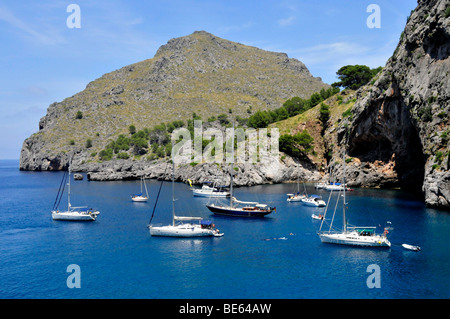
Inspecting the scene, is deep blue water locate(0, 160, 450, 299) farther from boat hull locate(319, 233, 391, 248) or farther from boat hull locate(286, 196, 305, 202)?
boat hull locate(286, 196, 305, 202)

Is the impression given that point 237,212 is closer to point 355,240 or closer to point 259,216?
point 259,216

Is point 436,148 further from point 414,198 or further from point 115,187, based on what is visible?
point 115,187

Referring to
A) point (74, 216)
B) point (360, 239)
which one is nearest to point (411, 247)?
point (360, 239)

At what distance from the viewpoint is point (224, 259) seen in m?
53.6

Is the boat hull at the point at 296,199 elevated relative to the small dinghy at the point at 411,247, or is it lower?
elevated

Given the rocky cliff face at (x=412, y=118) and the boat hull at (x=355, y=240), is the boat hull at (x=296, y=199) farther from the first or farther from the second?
the boat hull at (x=355, y=240)

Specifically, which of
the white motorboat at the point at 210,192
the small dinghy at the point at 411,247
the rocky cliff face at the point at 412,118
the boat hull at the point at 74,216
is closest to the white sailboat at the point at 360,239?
the small dinghy at the point at 411,247

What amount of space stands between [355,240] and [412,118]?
2185 inches

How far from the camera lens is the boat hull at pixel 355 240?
189 feet

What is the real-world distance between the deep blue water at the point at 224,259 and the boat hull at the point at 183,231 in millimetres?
1544

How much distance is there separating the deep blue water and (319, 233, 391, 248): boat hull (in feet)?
5.04

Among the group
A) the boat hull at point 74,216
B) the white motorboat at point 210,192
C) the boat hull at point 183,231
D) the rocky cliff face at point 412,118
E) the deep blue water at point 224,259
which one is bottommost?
the deep blue water at point 224,259
